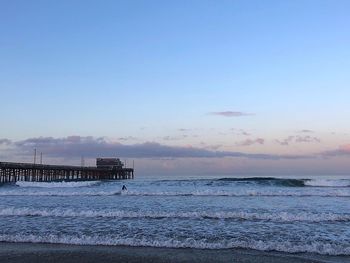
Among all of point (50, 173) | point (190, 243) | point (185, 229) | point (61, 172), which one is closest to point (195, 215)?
point (185, 229)

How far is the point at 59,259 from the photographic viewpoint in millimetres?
10172

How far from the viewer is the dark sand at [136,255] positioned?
1017 centimetres

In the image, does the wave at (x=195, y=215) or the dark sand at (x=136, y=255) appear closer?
the dark sand at (x=136, y=255)

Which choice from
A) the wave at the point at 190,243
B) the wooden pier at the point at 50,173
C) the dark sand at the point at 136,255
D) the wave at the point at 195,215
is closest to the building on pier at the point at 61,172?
the wooden pier at the point at 50,173

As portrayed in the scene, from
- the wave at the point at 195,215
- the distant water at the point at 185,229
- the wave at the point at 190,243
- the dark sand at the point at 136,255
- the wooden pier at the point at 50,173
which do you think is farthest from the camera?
the wooden pier at the point at 50,173

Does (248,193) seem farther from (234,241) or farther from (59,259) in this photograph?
(59,259)

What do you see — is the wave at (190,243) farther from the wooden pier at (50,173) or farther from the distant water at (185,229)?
the wooden pier at (50,173)

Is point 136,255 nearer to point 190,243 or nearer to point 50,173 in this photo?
point 190,243

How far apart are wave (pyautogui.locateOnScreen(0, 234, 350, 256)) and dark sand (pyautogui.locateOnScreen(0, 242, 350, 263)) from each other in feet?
1.48

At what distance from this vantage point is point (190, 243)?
12.2m

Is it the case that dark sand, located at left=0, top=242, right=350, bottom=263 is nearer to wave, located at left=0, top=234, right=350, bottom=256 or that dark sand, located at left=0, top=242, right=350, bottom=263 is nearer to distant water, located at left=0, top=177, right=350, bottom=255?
wave, located at left=0, top=234, right=350, bottom=256

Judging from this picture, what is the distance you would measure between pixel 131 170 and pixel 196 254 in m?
88.8

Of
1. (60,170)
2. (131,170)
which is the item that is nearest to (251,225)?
(60,170)

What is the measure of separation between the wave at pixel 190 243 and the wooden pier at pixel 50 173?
48739mm
